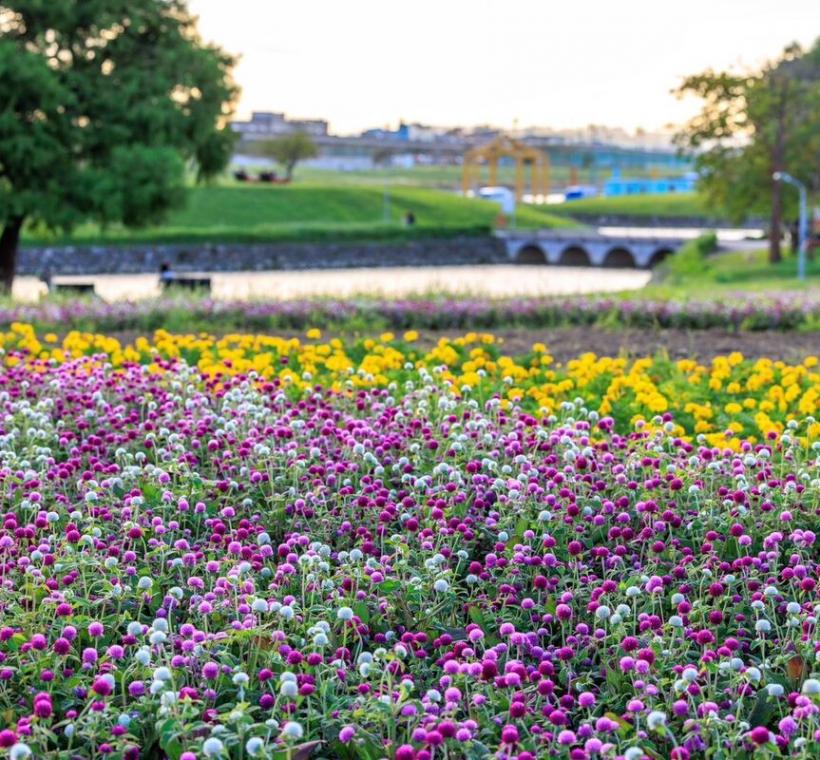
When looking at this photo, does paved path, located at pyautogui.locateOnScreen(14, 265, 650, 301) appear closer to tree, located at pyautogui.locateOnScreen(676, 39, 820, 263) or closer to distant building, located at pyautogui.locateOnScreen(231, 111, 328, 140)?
tree, located at pyautogui.locateOnScreen(676, 39, 820, 263)

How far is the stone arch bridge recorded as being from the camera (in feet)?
231

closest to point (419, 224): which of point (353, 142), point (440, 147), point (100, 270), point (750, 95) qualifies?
point (100, 270)

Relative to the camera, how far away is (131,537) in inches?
162

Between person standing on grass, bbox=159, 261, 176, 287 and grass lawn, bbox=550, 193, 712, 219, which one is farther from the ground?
grass lawn, bbox=550, 193, 712, 219

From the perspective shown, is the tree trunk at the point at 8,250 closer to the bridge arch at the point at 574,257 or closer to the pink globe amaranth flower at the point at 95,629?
the pink globe amaranth flower at the point at 95,629

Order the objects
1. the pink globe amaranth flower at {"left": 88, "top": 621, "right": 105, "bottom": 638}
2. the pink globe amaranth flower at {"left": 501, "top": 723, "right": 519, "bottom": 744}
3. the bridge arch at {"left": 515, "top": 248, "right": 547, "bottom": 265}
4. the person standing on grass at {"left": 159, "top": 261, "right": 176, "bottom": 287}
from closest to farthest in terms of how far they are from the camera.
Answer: the pink globe amaranth flower at {"left": 501, "top": 723, "right": 519, "bottom": 744} < the pink globe amaranth flower at {"left": 88, "top": 621, "right": 105, "bottom": 638} < the person standing on grass at {"left": 159, "top": 261, "right": 176, "bottom": 287} < the bridge arch at {"left": 515, "top": 248, "right": 547, "bottom": 265}

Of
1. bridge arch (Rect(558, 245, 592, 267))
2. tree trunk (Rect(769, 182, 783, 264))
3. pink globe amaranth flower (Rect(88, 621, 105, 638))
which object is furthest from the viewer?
bridge arch (Rect(558, 245, 592, 267))

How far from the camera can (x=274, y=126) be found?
416ft

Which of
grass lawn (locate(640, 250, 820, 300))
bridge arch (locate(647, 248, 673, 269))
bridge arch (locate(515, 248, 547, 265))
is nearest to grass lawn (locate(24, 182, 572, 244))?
bridge arch (locate(515, 248, 547, 265))

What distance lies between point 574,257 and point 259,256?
69.0 feet

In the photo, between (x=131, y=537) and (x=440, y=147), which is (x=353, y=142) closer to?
(x=440, y=147)

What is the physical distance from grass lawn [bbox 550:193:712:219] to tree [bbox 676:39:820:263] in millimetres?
50443

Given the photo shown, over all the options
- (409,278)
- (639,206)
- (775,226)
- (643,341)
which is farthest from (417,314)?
(639,206)

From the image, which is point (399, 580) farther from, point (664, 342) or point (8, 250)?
point (8, 250)
